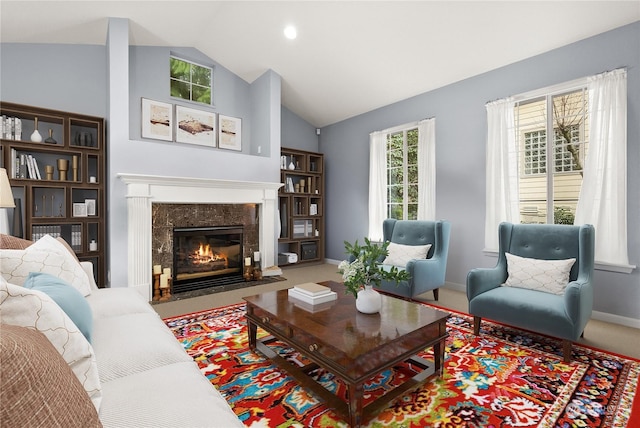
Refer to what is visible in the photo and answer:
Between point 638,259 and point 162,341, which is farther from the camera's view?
point 638,259

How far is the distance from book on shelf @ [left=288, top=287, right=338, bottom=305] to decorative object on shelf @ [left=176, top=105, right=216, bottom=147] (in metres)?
3.47

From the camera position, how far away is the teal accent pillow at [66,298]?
4.24 feet

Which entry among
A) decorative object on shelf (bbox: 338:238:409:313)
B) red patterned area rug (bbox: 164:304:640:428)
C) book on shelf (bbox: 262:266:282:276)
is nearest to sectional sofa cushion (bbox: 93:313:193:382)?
red patterned area rug (bbox: 164:304:640:428)

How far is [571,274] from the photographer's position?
2656 millimetres

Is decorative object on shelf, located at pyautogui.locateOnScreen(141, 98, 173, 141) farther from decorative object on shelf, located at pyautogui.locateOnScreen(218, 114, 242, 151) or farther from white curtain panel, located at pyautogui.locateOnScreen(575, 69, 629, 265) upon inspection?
white curtain panel, located at pyautogui.locateOnScreen(575, 69, 629, 265)

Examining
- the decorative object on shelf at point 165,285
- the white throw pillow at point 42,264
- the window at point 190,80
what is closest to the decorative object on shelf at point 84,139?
the window at point 190,80

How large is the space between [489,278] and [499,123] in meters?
2.05

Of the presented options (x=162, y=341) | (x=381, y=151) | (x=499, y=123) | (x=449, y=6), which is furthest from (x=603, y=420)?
(x=381, y=151)

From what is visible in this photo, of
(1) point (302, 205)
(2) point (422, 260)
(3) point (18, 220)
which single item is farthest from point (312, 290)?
(1) point (302, 205)

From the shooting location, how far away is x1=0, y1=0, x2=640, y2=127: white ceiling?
315cm

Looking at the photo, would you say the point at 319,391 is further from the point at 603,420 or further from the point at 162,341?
the point at 603,420

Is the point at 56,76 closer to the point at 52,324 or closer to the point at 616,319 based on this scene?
the point at 52,324

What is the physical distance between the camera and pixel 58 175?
3934 mm

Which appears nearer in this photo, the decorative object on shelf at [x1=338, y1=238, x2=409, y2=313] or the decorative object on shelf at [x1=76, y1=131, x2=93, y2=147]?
the decorative object on shelf at [x1=338, y1=238, x2=409, y2=313]
